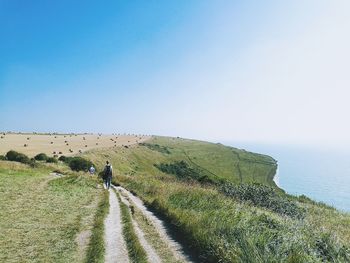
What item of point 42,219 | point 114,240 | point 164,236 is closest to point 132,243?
point 114,240

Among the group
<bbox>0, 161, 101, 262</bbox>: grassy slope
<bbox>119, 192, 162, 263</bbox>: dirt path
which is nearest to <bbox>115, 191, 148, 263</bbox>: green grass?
<bbox>119, 192, 162, 263</bbox>: dirt path

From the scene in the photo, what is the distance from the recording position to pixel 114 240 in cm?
1541

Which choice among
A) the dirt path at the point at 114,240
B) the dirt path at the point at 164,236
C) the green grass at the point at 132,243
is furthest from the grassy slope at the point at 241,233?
the dirt path at the point at 114,240

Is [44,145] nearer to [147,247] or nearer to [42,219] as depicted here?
[42,219]

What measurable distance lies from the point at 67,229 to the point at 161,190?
1352 cm

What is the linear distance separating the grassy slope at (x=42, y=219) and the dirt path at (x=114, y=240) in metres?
1.07

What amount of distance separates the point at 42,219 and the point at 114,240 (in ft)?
17.8

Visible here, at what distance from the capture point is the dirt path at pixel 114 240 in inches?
514

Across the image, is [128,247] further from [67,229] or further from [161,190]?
[161,190]

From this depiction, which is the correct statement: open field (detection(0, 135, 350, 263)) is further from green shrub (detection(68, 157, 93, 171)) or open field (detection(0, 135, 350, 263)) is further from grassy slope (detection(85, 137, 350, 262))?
green shrub (detection(68, 157, 93, 171))

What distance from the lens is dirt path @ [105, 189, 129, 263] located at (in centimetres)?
1305

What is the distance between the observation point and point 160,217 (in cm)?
2138

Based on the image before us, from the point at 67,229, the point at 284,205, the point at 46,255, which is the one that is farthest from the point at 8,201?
the point at 284,205

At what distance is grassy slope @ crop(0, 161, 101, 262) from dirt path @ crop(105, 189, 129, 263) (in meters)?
1.07
